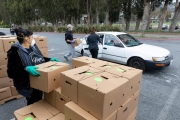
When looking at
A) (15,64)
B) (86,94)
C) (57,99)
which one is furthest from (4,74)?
(86,94)

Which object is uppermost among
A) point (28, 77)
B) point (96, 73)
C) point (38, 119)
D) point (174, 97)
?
point (96, 73)

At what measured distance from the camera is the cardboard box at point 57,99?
206 cm

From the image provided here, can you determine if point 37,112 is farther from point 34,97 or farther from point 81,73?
point 81,73

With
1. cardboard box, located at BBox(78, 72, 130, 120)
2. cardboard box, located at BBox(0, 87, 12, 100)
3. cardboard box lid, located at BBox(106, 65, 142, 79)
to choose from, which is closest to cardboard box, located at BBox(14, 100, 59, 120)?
cardboard box, located at BBox(78, 72, 130, 120)

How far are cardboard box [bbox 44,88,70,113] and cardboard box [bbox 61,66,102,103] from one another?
0.51 feet

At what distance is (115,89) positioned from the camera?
5.10ft

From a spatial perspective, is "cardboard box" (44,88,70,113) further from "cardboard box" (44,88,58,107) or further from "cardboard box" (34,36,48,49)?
"cardboard box" (34,36,48,49)

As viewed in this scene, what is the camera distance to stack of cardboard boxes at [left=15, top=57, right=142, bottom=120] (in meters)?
1.53

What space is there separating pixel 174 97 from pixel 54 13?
3157cm

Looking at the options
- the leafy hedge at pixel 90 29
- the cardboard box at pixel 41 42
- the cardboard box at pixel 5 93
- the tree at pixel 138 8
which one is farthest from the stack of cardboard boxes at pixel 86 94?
the tree at pixel 138 8

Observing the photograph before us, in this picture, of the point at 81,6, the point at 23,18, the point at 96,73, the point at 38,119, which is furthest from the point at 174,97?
the point at 23,18

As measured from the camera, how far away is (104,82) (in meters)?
1.66

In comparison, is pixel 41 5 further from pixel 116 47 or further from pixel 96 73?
pixel 96 73

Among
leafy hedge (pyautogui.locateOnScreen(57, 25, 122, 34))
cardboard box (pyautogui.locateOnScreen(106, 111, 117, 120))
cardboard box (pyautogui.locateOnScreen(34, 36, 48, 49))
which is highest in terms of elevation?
leafy hedge (pyautogui.locateOnScreen(57, 25, 122, 34))
